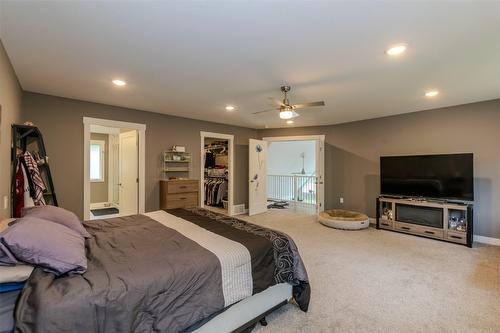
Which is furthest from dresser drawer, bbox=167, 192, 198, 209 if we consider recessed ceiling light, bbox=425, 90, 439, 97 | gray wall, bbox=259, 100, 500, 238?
recessed ceiling light, bbox=425, 90, 439, 97

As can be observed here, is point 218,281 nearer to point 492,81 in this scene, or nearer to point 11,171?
point 11,171

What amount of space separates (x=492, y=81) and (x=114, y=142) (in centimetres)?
832

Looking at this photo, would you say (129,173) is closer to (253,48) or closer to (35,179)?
(35,179)

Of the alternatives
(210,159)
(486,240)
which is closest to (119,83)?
(210,159)

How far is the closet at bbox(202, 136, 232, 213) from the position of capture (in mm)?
6961

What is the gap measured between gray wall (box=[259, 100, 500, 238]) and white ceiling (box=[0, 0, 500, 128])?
2.00ft

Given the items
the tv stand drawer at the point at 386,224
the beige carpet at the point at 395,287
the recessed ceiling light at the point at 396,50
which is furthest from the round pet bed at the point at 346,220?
the recessed ceiling light at the point at 396,50

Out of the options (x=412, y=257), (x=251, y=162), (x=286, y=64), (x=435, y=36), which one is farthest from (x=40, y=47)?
(x=412, y=257)

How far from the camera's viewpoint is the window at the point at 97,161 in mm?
7059

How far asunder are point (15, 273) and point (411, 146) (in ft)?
19.6

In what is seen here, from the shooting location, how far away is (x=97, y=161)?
7.11 metres

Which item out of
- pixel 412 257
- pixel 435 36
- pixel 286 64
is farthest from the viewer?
pixel 412 257

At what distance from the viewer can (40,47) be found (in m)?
2.26

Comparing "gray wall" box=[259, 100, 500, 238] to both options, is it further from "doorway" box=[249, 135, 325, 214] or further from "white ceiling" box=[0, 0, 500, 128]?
"white ceiling" box=[0, 0, 500, 128]
